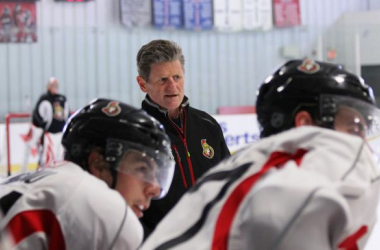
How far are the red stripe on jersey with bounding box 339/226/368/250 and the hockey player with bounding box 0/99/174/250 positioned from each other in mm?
371

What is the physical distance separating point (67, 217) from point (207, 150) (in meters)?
1.24

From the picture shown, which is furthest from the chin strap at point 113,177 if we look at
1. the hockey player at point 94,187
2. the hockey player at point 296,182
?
the hockey player at point 296,182

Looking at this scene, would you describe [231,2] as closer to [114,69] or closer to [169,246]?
[114,69]

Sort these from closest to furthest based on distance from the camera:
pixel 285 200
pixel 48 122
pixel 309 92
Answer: pixel 285 200 → pixel 309 92 → pixel 48 122

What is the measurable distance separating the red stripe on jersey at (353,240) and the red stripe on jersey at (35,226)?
0.46 meters

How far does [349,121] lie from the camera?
114cm

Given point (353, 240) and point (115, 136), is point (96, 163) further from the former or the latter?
point (353, 240)

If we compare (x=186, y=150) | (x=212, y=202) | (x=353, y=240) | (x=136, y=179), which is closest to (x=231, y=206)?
(x=212, y=202)

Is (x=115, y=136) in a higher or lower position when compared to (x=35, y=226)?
higher

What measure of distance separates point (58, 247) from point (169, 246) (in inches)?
9.1

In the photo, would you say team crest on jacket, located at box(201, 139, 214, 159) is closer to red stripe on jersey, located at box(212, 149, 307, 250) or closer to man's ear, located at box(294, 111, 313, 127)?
man's ear, located at box(294, 111, 313, 127)

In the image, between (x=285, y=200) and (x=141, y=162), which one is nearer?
(x=285, y=200)

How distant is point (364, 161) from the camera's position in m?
0.95

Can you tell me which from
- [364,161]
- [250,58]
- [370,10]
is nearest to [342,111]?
[364,161]
